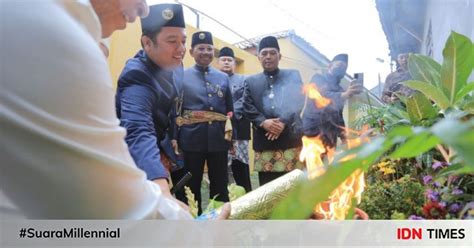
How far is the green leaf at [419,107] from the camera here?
1227 millimetres

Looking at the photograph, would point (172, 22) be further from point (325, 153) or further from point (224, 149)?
point (325, 153)

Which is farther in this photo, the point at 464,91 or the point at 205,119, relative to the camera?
the point at 205,119

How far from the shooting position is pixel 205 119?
1.46m

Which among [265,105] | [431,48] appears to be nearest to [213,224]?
[265,105]

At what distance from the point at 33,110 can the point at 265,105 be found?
0.87 m

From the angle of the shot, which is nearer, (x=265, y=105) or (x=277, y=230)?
(x=277, y=230)

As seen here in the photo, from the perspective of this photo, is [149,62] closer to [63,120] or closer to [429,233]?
[63,120]

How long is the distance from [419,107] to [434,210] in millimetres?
320

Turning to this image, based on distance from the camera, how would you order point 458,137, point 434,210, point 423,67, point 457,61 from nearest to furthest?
1. point 458,137
2. point 434,210
3. point 457,61
4. point 423,67

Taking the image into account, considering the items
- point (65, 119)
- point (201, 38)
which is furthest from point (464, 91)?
point (65, 119)

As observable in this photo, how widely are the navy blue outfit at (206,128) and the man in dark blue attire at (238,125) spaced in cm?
2

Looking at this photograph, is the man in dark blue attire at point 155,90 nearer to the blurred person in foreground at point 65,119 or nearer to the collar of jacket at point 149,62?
the collar of jacket at point 149,62

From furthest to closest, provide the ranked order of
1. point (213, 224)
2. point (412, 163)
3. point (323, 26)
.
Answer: point (323, 26) < point (412, 163) < point (213, 224)

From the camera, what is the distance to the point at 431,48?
1.42 m
